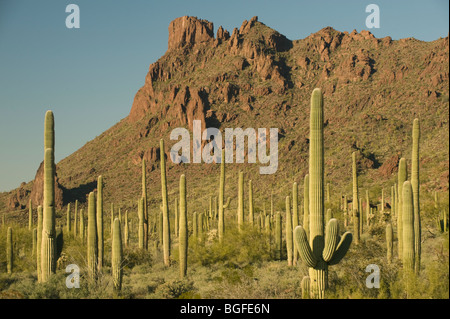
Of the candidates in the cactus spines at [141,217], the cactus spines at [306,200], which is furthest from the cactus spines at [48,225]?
the cactus spines at [141,217]

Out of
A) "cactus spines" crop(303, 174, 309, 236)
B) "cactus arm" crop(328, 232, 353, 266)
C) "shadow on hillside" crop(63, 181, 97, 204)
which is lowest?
"cactus arm" crop(328, 232, 353, 266)

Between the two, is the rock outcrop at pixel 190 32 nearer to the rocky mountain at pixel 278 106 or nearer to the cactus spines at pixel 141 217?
the rocky mountain at pixel 278 106

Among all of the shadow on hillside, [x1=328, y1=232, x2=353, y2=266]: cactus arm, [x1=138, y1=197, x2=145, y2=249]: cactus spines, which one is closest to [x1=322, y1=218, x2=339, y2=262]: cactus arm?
[x1=328, y1=232, x2=353, y2=266]: cactus arm

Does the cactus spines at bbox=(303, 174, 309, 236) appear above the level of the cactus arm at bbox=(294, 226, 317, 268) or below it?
above

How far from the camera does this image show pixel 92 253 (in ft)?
52.9

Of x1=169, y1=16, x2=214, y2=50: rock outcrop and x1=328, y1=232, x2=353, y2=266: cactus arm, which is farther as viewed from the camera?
x1=169, y1=16, x2=214, y2=50: rock outcrop

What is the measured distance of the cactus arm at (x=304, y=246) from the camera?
10109 mm

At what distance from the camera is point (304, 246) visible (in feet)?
33.4

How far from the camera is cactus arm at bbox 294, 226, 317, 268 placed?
33.2 feet

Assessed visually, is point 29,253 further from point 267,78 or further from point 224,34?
point 224,34

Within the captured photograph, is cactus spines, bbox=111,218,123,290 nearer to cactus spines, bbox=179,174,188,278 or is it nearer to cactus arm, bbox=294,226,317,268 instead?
cactus spines, bbox=179,174,188,278

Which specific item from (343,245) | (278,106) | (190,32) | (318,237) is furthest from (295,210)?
(190,32)
